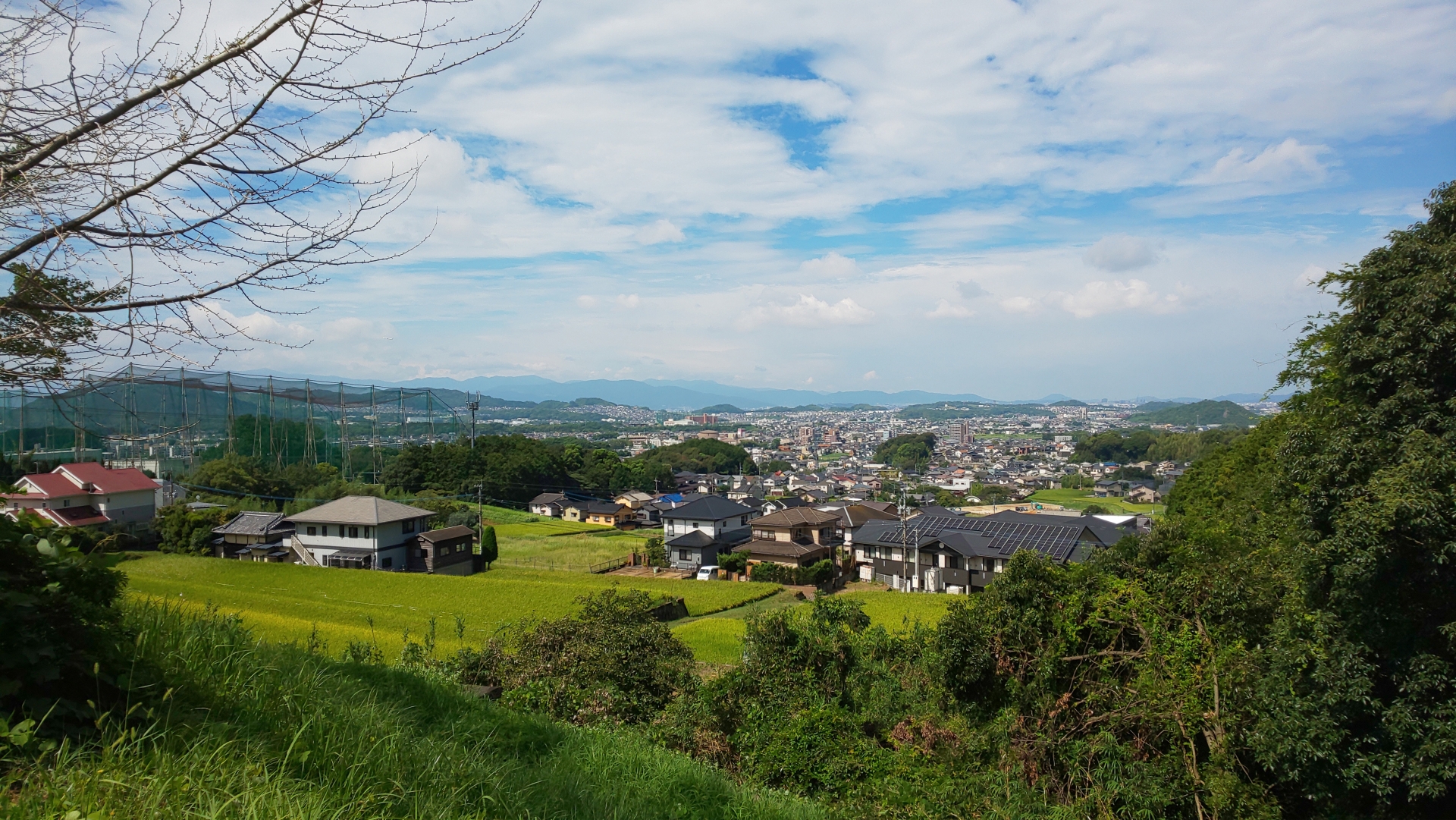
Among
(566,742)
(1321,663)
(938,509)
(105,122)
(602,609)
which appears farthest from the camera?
(938,509)

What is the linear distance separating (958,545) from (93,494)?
31.1 meters

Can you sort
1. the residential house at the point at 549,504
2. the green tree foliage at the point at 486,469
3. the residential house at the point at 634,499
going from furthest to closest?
the residential house at the point at 634,499 → the residential house at the point at 549,504 → the green tree foliage at the point at 486,469

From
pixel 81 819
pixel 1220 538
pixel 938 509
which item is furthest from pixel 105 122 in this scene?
pixel 938 509

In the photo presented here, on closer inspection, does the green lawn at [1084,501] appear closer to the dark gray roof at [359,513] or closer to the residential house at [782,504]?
the residential house at [782,504]

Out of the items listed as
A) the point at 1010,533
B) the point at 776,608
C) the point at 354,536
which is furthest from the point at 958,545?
the point at 354,536

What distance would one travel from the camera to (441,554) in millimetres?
30062

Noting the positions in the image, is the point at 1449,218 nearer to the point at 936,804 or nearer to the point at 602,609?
the point at 936,804

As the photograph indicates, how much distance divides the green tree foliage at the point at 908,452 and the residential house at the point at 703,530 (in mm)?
62834

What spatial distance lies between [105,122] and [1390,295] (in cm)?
1034

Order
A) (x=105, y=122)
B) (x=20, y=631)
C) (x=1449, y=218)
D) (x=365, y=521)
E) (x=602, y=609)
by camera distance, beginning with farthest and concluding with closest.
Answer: (x=365, y=521), (x=602, y=609), (x=1449, y=218), (x=105, y=122), (x=20, y=631)

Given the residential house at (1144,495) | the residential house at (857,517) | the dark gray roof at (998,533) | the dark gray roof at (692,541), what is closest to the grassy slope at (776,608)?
the dark gray roof at (998,533)

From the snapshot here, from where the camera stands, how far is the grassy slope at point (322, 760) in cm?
259

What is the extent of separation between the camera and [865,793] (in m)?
7.79

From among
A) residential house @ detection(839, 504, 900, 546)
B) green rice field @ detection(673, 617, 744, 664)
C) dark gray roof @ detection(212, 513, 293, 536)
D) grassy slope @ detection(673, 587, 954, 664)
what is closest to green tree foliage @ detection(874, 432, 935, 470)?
→ residential house @ detection(839, 504, 900, 546)
